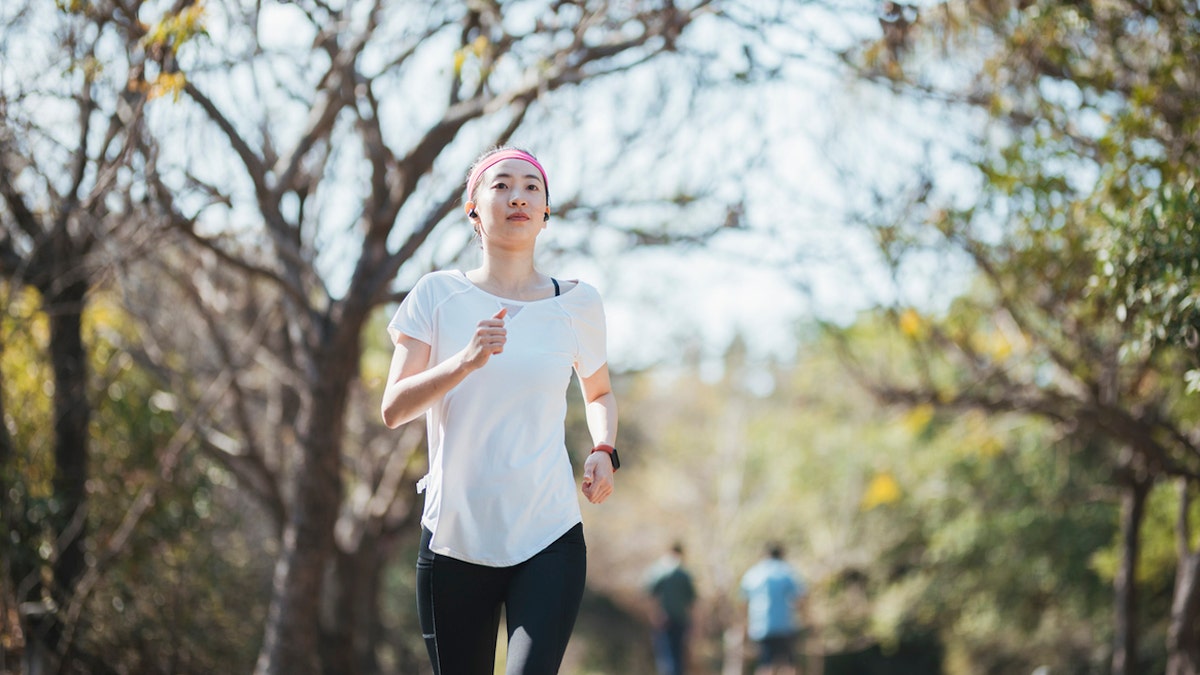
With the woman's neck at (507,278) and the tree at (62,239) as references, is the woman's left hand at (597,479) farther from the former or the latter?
the tree at (62,239)

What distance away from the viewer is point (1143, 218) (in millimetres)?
5949

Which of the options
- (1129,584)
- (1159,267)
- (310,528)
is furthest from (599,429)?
(1129,584)

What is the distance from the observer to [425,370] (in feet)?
10.6

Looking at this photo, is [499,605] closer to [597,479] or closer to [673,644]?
[597,479]

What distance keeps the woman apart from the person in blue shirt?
10538 mm

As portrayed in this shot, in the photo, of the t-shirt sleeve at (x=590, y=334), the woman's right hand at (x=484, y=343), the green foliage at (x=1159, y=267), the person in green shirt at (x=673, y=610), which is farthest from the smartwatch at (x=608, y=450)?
the person in green shirt at (x=673, y=610)

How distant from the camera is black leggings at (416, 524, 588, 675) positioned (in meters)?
3.08

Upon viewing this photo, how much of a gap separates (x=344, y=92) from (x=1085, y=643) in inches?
666

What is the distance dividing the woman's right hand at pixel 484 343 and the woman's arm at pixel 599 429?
456 millimetres

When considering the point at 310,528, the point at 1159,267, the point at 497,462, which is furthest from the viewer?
the point at 310,528

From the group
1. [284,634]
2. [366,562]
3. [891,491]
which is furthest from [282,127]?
[891,491]

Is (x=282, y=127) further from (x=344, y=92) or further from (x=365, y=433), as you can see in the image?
(x=365, y=433)

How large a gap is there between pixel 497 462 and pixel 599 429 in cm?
41

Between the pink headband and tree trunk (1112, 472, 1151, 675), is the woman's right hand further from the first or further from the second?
Answer: tree trunk (1112, 472, 1151, 675)
